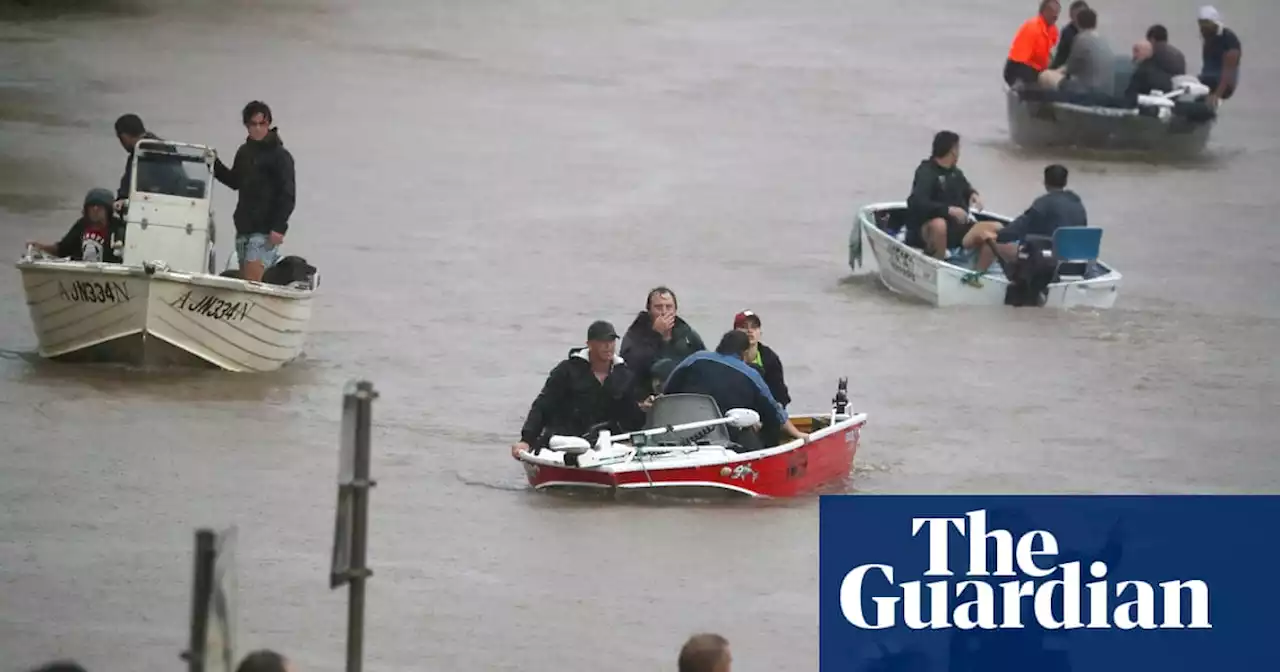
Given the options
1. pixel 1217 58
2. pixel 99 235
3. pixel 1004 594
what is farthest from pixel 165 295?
pixel 1217 58

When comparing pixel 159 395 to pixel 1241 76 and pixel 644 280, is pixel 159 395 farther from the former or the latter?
pixel 1241 76

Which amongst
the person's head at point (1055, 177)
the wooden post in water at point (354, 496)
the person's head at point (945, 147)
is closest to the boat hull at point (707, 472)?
the person's head at point (945, 147)

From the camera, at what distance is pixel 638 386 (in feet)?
50.3

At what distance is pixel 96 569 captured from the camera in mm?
14188

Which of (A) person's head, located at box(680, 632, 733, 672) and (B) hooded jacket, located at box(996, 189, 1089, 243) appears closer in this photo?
(A) person's head, located at box(680, 632, 733, 672)

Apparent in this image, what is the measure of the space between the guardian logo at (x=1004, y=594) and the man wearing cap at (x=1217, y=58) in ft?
67.1

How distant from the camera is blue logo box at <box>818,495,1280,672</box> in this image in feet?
32.0

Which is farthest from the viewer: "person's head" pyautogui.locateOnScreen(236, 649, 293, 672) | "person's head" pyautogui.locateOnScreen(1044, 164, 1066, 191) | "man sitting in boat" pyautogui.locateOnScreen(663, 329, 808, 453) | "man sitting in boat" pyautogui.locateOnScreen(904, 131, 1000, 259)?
"person's head" pyautogui.locateOnScreen(1044, 164, 1066, 191)

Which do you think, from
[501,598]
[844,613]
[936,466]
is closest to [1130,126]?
[936,466]

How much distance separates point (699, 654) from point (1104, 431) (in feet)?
40.8

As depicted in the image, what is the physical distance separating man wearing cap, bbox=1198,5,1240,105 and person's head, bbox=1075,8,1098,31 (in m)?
1.86

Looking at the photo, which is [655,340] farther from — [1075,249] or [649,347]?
[1075,249]

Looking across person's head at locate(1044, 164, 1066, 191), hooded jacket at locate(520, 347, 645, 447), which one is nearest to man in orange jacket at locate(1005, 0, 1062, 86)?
person's head at locate(1044, 164, 1066, 191)

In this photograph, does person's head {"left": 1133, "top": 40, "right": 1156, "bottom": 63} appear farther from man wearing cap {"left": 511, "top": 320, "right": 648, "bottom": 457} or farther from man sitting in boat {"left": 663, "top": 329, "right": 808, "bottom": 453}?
man wearing cap {"left": 511, "top": 320, "right": 648, "bottom": 457}
